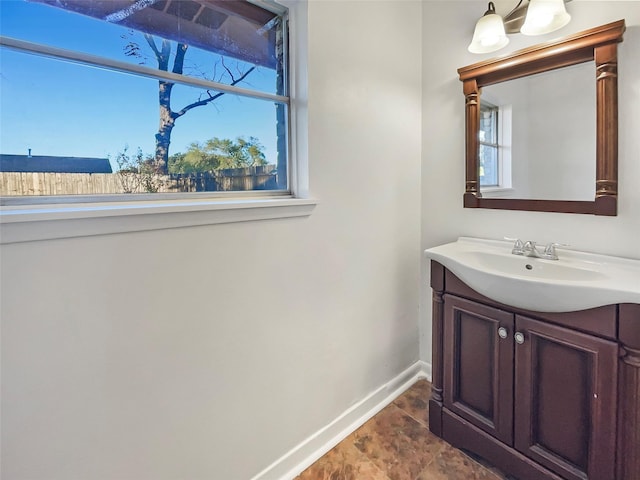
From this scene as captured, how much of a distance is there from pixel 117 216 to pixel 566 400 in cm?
162

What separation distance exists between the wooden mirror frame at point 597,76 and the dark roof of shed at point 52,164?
5.58 feet

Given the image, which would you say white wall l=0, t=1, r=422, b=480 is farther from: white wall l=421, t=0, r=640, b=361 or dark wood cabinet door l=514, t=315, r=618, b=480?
dark wood cabinet door l=514, t=315, r=618, b=480

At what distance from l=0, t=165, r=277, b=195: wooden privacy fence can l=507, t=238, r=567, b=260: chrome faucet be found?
114 cm

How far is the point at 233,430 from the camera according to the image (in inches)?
48.6

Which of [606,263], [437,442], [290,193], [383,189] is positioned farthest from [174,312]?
[606,263]

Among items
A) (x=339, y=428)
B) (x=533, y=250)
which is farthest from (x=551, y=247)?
(x=339, y=428)

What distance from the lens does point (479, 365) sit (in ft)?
4.77

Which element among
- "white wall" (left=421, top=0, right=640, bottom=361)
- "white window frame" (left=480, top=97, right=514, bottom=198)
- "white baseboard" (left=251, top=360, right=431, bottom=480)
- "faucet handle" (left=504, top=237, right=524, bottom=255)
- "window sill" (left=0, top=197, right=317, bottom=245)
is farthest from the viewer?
"white window frame" (left=480, top=97, right=514, bottom=198)

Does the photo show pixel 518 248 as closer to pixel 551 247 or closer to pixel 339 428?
pixel 551 247

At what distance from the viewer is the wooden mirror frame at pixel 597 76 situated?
1293 mm

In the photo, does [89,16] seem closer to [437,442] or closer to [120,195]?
[120,195]

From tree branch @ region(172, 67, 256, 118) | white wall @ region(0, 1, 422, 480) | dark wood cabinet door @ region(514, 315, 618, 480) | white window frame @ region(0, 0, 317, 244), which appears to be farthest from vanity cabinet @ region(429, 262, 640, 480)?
tree branch @ region(172, 67, 256, 118)

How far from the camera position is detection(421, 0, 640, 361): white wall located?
4.21 feet

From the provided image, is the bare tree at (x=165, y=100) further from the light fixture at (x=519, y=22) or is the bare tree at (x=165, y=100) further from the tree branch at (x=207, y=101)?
the light fixture at (x=519, y=22)
